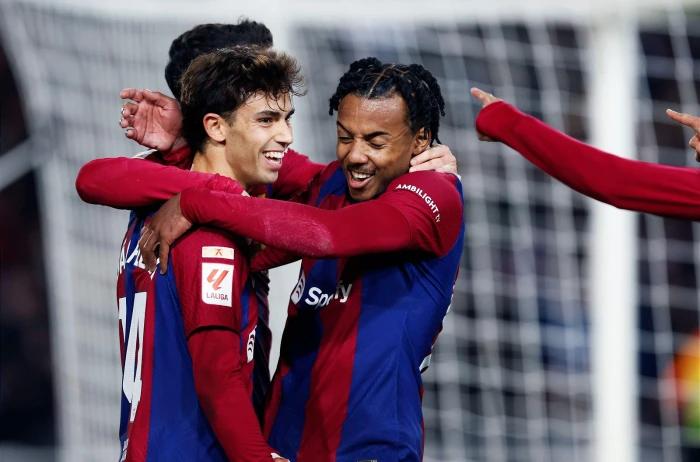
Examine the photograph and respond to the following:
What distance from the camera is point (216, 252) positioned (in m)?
2.83

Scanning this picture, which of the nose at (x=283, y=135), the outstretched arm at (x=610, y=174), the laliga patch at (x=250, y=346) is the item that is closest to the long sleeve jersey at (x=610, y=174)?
the outstretched arm at (x=610, y=174)

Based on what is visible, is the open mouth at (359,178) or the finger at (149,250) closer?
the finger at (149,250)

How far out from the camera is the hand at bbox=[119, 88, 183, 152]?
3.20 meters

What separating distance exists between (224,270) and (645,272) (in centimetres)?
457

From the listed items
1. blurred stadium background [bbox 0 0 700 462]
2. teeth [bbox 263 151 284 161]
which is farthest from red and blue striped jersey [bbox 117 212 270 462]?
blurred stadium background [bbox 0 0 700 462]

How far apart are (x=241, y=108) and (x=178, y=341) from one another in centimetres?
57

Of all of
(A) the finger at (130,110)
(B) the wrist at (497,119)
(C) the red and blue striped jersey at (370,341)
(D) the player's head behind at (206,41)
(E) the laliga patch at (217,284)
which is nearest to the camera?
(E) the laliga patch at (217,284)

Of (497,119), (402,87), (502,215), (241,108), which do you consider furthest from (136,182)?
(502,215)

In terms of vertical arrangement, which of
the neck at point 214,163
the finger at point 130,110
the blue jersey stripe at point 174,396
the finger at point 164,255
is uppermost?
the finger at point 130,110

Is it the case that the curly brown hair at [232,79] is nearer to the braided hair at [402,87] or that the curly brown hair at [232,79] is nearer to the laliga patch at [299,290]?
the braided hair at [402,87]

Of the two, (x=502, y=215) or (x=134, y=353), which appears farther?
(x=502, y=215)

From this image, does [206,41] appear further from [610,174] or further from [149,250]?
[610,174]

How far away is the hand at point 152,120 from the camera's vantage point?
10.5 feet

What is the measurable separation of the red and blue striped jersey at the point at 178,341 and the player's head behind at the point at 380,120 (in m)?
0.38
